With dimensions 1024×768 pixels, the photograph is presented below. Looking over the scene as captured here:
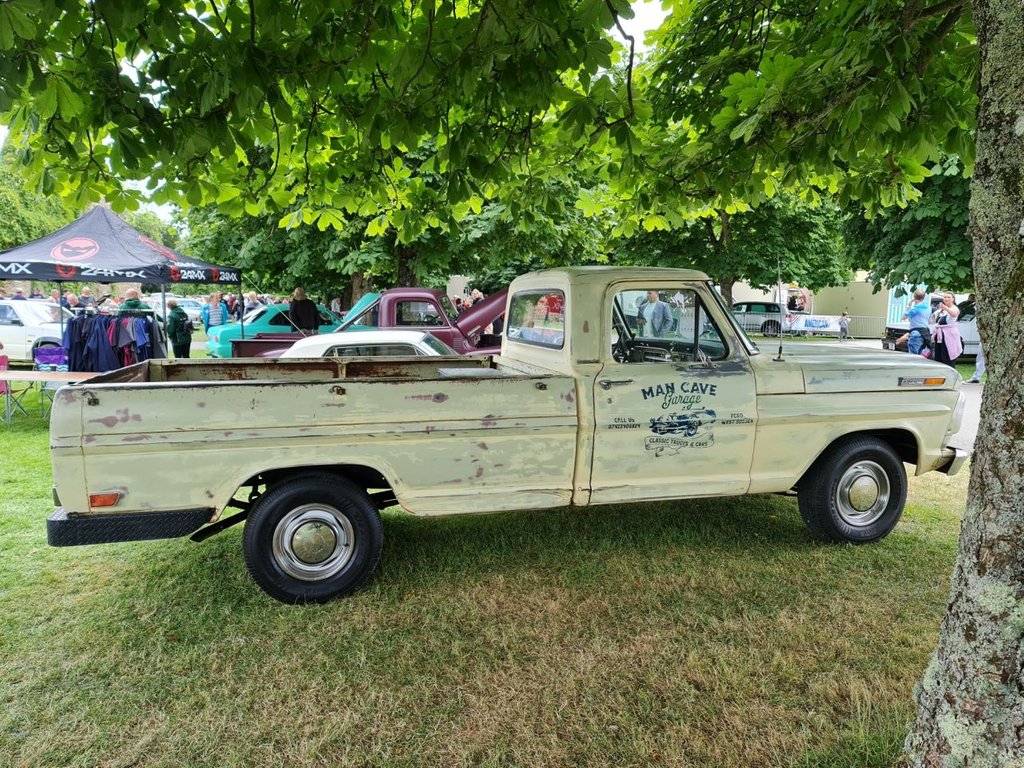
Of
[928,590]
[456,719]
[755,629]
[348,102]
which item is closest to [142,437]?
[456,719]

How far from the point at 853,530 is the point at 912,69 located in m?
3.05

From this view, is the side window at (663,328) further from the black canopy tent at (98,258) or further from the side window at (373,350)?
the black canopy tent at (98,258)

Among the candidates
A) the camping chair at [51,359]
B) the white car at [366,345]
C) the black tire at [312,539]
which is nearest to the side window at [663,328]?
the black tire at [312,539]

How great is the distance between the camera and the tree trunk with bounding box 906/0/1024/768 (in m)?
1.89

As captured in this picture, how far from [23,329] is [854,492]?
17.4 m

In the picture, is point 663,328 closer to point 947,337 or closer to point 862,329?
point 947,337

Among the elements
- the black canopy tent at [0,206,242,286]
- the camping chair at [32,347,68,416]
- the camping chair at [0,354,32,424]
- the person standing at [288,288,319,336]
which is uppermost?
the black canopy tent at [0,206,242,286]

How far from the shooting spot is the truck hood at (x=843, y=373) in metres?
4.35

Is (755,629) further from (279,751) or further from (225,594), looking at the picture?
(225,594)

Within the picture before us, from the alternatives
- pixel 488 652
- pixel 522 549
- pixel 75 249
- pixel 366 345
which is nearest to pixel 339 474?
pixel 488 652

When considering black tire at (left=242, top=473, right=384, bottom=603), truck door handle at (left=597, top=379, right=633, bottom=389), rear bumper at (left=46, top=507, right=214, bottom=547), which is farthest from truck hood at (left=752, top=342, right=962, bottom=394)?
rear bumper at (left=46, top=507, right=214, bottom=547)

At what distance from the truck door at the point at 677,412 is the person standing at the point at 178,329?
1171cm

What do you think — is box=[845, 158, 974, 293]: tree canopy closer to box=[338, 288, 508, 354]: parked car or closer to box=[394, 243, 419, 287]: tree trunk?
box=[338, 288, 508, 354]: parked car

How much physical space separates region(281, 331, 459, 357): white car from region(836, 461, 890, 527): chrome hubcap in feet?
13.6
